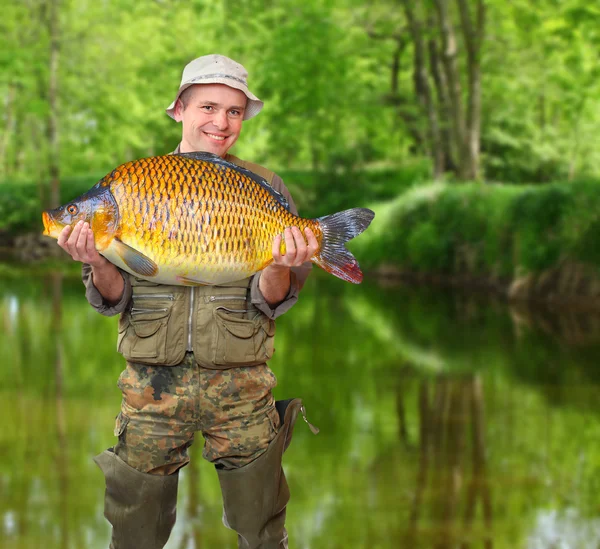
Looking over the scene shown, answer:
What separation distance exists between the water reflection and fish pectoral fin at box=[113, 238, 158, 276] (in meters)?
2.31

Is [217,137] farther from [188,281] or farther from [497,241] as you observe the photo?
[497,241]

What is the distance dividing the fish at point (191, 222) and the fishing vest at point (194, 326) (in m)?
0.11

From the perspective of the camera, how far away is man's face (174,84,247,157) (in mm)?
2992

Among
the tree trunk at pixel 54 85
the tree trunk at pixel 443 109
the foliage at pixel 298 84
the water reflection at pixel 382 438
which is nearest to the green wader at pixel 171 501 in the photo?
the water reflection at pixel 382 438

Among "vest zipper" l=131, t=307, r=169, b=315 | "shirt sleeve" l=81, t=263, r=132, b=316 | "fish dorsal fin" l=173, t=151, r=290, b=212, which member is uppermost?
"fish dorsal fin" l=173, t=151, r=290, b=212

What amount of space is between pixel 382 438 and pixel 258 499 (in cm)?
405

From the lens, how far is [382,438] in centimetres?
698

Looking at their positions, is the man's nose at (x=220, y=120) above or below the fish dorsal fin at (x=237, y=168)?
above

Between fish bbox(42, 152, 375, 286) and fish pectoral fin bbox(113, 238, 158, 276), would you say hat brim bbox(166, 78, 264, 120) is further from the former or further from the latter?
fish pectoral fin bbox(113, 238, 158, 276)

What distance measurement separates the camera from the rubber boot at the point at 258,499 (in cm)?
300

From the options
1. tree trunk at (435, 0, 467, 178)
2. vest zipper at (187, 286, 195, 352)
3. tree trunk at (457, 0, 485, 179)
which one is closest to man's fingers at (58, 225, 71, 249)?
vest zipper at (187, 286, 195, 352)

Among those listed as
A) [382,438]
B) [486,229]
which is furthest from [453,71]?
[382,438]

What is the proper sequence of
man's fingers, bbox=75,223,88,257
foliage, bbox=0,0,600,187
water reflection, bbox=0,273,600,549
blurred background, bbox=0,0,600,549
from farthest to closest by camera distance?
foliage, bbox=0,0,600,187
blurred background, bbox=0,0,600,549
water reflection, bbox=0,273,600,549
man's fingers, bbox=75,223,88,257

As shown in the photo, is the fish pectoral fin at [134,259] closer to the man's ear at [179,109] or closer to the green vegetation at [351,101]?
the man's ear at [179,109]
